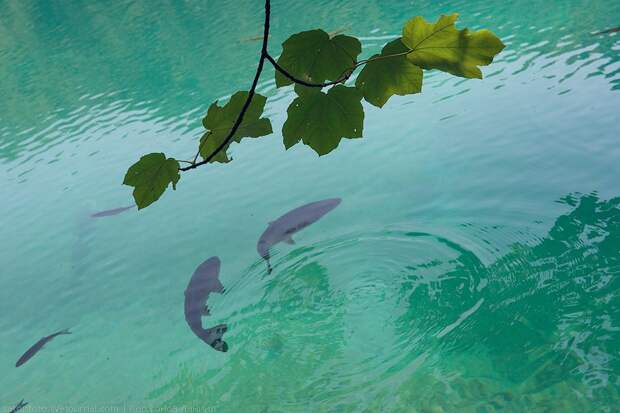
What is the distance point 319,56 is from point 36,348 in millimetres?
3918

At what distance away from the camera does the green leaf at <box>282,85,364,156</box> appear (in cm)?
73

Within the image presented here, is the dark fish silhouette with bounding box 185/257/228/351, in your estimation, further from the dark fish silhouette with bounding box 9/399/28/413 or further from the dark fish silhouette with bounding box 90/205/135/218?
the dark fish silhouette with bounding box 90/205/135/218

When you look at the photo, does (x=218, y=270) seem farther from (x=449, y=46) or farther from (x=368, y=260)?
(x=449, y=46)

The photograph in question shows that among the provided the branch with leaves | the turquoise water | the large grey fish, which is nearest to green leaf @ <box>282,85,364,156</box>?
the branch with leaves

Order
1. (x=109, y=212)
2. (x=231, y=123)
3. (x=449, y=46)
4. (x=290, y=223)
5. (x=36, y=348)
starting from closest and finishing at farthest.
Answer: (x=449, y=46) → (x=231, y=123) → (x=36, y=348) → (x=290, y=223) → (x=109, y=212)

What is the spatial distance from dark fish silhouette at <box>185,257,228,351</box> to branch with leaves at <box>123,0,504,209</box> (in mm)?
2843

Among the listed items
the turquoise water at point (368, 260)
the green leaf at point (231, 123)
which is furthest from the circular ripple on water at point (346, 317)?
the green leaf at point (231, 123)

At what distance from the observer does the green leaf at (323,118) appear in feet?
2.38

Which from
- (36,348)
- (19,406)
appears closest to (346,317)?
(19,406)

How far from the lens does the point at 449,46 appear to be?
26.8 inches

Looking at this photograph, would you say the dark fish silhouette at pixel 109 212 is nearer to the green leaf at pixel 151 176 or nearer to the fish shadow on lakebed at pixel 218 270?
the fish shadow on lakebed at pixel 218 270

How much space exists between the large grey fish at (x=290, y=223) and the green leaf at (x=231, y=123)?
120 inches

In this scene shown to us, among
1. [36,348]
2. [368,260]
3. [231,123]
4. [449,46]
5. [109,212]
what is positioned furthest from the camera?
[109,212]

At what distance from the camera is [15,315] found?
171 inches
